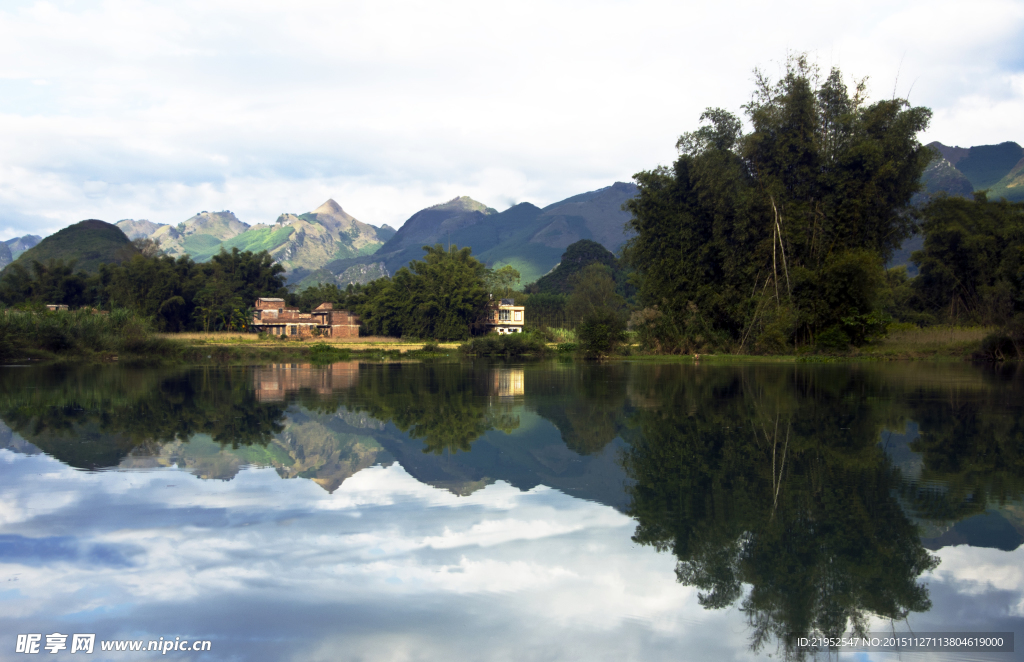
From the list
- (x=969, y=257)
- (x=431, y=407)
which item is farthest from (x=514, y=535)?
(x=969, y=257)

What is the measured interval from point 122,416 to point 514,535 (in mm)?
8938

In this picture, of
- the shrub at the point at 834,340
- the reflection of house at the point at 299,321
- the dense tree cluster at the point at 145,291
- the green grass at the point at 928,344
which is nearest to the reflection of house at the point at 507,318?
the reflection of house at the point at 299,321

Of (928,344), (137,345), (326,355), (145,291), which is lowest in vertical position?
(326,355)

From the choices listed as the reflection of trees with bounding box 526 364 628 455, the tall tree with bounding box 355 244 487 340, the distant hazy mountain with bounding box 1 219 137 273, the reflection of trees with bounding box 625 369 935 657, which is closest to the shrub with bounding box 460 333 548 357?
the tall tree with bounding box 355 244 487 340

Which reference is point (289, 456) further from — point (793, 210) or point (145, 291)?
point (145, 291)

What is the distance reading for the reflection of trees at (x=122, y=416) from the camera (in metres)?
8.25

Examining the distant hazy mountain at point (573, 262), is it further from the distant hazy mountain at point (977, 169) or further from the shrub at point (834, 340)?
the distant hazy mountain at point (977, 169)

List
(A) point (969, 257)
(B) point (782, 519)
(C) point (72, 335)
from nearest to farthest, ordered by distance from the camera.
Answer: (B) point (782, 519), (C) point (72, 335), (A) point (969, 257)

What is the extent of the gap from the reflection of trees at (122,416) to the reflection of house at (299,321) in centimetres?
4576

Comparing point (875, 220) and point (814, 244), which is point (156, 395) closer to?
point (814, 244)

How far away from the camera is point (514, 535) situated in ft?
15.1

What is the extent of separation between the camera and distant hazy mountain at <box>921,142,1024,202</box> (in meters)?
156

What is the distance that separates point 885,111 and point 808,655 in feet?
99.2

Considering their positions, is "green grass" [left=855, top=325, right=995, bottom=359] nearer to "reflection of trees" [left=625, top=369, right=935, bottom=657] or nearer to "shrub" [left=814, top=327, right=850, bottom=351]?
"shrub" [left=814, top=327, right=850, bottom=351]
